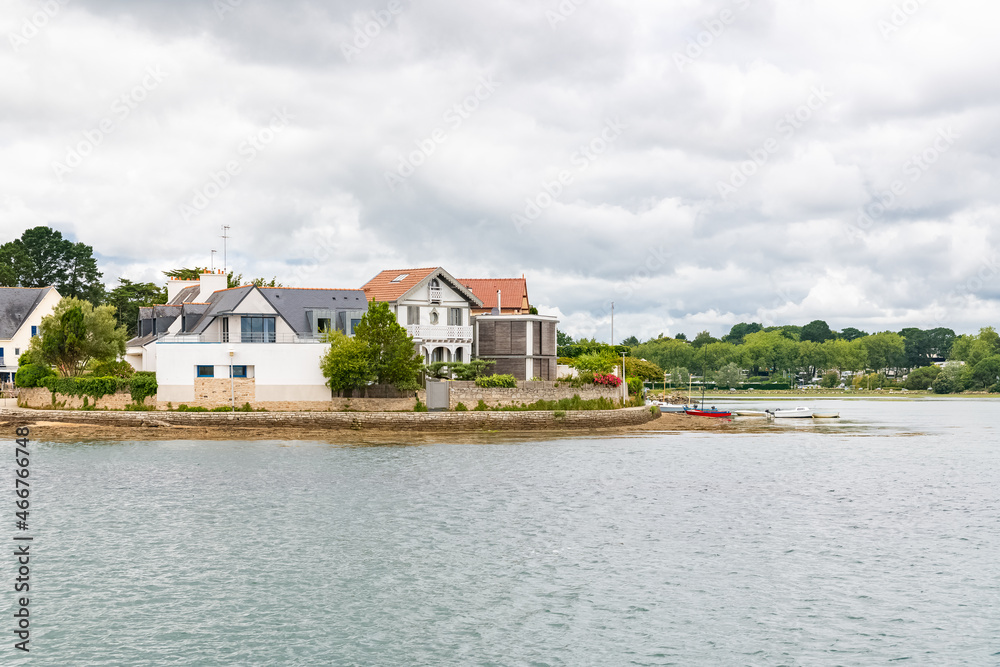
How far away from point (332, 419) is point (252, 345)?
306 inches

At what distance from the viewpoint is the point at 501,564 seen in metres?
22.8

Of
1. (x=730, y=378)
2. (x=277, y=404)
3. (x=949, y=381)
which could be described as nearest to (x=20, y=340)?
(x=277, y=404)

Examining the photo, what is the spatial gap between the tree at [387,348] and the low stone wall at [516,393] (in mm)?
3406

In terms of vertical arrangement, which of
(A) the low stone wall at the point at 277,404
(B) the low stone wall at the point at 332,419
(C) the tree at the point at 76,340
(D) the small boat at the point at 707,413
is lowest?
(D) the small boat at the point at 707,413

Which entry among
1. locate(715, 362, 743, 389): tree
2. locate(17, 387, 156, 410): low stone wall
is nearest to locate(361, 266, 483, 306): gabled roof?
locate(17, 387, 156, 410): low stone wall

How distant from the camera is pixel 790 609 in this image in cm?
1889

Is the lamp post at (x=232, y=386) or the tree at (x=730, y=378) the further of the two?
the tree at (x=730, y=378)

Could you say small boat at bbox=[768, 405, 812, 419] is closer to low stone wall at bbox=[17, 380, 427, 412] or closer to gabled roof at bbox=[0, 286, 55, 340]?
low stone wall at bbox=[17, 380, 427, 412]

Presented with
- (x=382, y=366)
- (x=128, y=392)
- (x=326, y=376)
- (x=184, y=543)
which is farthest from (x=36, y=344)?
(x=184, y=543)

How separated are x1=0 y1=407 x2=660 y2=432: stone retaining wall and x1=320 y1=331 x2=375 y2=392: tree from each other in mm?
2237

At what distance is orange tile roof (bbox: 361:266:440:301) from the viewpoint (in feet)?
216

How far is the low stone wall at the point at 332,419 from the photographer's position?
184 feet

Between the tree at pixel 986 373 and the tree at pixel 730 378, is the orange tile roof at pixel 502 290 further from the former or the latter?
the tree at pixel 986 373

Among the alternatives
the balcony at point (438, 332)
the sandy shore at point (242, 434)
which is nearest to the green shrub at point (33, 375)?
the sandy shore at point (242, 434)
